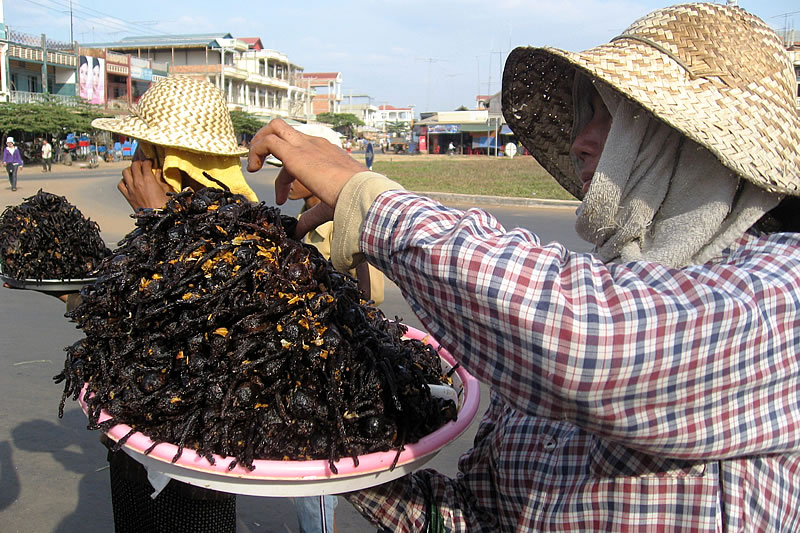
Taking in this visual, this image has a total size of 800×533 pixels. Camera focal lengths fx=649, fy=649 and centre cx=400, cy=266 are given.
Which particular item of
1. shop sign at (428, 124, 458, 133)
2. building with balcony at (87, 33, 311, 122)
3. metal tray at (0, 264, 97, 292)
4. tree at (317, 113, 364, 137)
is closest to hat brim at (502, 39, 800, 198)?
metal tray at (0, 264, 97, 292)

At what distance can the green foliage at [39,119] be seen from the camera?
33.0 meters

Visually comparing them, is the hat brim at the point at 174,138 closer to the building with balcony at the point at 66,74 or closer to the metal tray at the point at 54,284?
the metal tray at the point at 54,284

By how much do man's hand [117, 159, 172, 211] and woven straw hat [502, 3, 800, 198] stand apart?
1740 millimetres

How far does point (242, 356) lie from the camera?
128 centimetres

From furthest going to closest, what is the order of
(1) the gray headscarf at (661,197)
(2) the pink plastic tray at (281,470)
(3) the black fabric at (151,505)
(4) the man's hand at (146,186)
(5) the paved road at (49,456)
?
(5) the paved road at (49,456)
(4) the man's hand at (146,186)
(3) the black fabric at (151,505)
(1) the gray headscarf at (661,197)
(2) the pink plastic tray at (281,470)

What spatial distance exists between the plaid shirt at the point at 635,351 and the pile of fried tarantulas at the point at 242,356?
255mm

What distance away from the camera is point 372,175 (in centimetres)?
123

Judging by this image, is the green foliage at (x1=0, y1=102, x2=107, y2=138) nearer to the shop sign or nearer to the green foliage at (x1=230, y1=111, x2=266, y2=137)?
the green foliage at (x1=230, y1=111, x2=266, y2=137)

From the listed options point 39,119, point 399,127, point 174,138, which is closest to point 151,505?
point 174,138

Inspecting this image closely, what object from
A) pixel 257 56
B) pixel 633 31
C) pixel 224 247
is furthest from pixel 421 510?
pixel 257 56

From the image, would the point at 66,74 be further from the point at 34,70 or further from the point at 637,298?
the point at 637,298

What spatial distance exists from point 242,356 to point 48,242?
6.46ft

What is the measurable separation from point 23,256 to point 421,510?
2.13 metres

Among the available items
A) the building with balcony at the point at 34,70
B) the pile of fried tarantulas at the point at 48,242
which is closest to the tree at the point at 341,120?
the building with balcony at the point at 34,70
